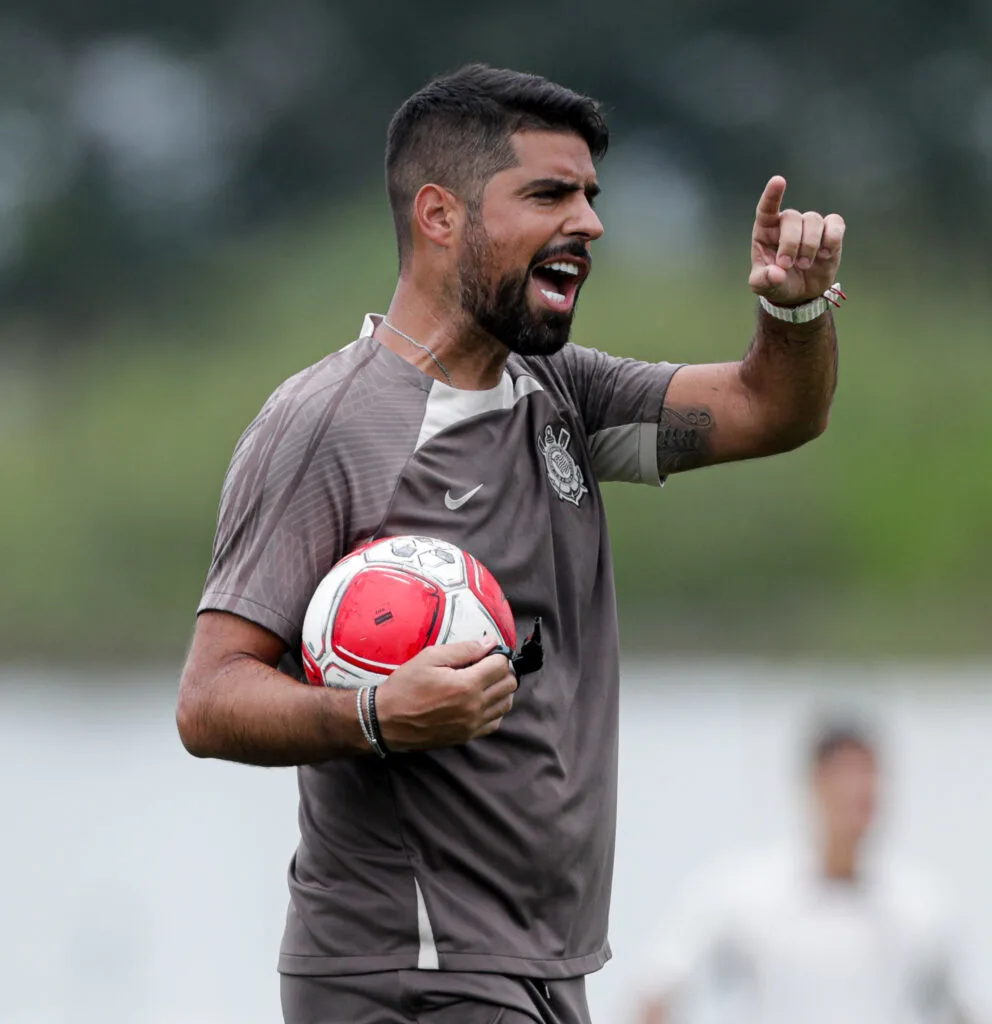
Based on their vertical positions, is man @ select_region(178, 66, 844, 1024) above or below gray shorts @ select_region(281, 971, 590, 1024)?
above

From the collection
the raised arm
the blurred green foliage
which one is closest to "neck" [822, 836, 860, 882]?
the raised arm

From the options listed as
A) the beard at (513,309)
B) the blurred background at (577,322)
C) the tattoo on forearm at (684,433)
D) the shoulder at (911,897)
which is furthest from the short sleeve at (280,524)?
the blurred background at (577,322)

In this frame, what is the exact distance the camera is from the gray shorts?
4.14 metres

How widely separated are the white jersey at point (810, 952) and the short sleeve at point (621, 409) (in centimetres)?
209

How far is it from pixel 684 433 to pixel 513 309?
542mm

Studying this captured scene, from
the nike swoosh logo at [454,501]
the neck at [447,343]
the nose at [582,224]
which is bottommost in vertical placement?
the nike swoosh logo at [454,501]

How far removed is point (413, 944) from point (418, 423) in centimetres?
102

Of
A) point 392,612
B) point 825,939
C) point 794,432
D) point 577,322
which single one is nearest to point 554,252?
point 794,432

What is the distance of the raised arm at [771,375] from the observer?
443 centimetres

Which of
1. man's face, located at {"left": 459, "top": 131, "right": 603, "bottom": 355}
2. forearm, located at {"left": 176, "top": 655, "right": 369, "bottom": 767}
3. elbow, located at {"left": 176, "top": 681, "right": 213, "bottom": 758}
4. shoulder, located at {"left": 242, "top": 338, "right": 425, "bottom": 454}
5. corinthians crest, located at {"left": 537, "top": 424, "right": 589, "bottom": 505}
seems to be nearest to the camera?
forearm, located at {"left": 176, "top": 655, "right": 369, "bottom": 767}

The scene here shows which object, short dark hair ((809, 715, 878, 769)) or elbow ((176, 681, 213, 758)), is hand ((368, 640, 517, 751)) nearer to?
elbow ((176, 681, 213, 758))

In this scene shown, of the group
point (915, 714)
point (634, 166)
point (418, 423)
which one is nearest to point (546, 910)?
point (418, 423)

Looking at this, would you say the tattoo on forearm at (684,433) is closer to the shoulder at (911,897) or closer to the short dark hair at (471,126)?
the short dark hair at (471,126)

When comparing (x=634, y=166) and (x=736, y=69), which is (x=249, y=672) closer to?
(x=634, y=166)
